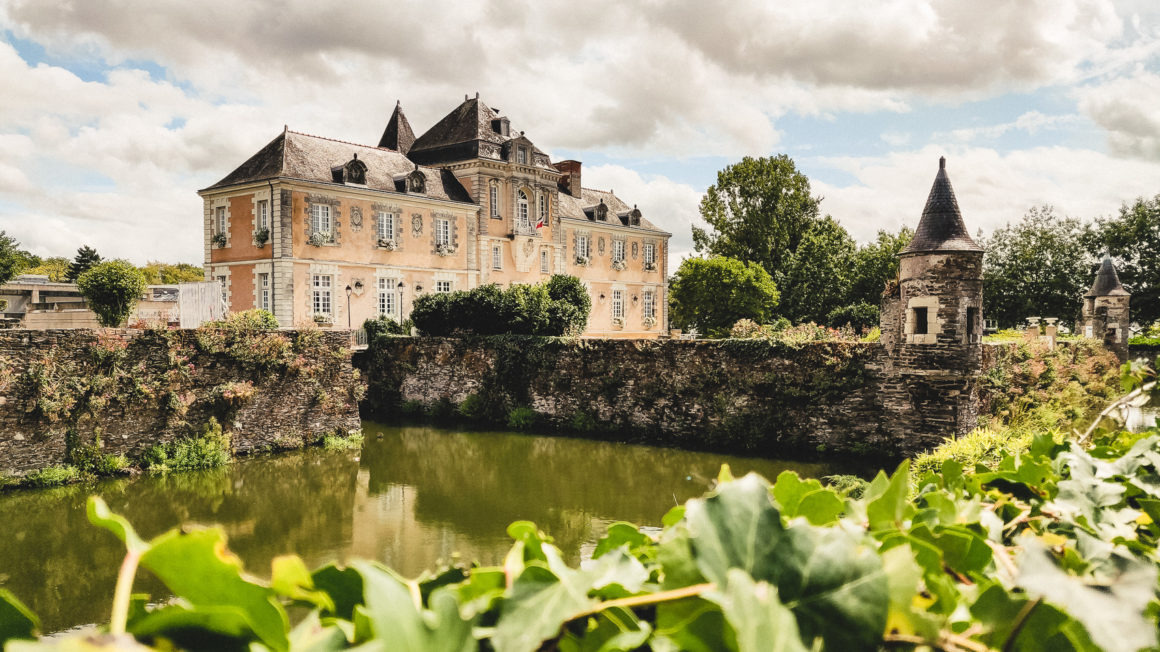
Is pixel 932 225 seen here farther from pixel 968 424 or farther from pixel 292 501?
pixel 292 501

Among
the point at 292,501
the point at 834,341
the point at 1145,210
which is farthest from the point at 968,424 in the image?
the point at 1145,210

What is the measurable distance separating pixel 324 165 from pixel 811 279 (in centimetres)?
2417

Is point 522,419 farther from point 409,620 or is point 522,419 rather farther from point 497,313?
point 409,620

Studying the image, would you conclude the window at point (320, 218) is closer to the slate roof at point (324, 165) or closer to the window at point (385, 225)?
the slate roof at point (324, 165)

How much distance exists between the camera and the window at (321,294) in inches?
1069

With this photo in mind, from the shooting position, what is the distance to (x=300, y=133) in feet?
92.6

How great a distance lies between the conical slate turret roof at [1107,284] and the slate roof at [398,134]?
2841 centimetres

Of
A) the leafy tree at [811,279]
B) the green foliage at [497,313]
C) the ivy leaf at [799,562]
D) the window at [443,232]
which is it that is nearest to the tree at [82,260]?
the window at [443,232]

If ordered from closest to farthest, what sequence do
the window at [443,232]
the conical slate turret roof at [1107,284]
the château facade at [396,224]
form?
the conical slate turret roof at [1107,284]
the château facade at [396,224]
the window at [443,232]

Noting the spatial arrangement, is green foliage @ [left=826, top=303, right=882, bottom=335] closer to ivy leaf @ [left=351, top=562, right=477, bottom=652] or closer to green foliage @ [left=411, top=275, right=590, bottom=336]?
green foliage @ [left=411, top=275, right=590, bottom=336]

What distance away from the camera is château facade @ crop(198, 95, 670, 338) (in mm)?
26688

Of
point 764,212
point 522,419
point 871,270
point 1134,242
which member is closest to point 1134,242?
point 1134,242

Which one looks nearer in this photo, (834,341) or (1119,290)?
(834,341)

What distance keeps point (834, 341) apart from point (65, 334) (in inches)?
577
